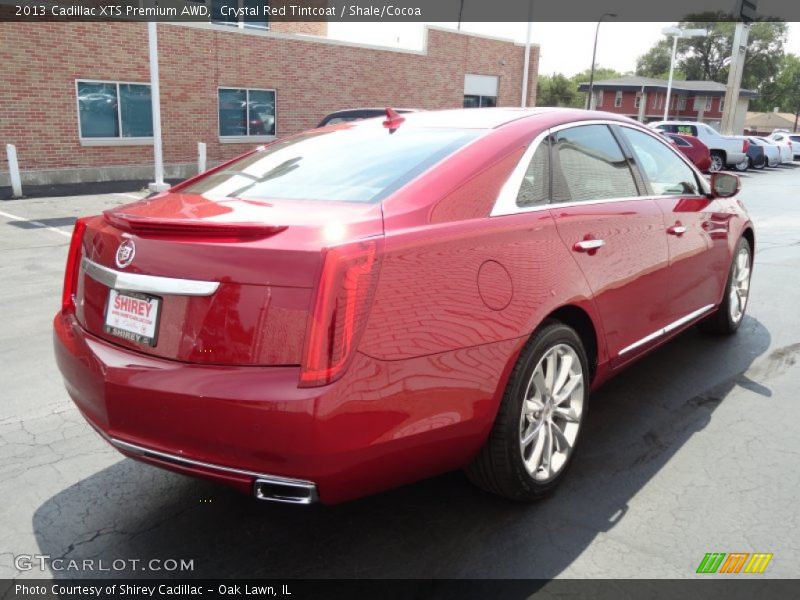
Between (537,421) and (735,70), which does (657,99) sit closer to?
(735,70)

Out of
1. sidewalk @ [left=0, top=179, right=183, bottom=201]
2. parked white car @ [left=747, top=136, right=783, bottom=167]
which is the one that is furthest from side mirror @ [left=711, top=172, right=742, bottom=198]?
parked white car @ [left=747, top=136, right=783, bottom=167]

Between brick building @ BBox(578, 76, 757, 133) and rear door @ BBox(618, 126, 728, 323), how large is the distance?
229 feet

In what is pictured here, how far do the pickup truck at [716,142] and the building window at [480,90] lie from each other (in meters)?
6.34

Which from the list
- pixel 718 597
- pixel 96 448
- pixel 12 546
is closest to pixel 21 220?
pixel 96 448

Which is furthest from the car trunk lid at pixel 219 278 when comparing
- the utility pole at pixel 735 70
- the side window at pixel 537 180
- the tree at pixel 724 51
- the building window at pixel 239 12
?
the tree at pixel 724 51

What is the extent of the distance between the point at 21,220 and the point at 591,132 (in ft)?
33.2

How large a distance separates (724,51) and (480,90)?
81482mm

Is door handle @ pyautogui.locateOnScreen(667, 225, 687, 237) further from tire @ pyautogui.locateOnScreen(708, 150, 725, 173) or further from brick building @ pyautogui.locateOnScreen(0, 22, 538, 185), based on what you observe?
tire @ pyautogui.locateOnScreen(708, 150, 725, 173)

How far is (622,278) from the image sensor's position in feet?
11.4

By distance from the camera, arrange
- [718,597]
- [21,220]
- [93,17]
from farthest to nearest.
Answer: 1. [93,17]
2. [21,220]
3. [718,597]

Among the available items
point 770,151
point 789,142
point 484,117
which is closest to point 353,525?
point 484,117

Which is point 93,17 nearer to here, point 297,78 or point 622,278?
point 297,78

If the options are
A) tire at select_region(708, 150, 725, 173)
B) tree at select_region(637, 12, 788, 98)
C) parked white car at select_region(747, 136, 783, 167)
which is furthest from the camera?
tree at select_region(637, 12, 788, 98)

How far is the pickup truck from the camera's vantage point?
2533 centimetres
